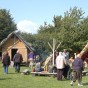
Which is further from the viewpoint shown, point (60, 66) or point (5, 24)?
point (5, 24)

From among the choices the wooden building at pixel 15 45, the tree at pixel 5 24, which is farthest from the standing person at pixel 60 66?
the tree at pixel 5 24

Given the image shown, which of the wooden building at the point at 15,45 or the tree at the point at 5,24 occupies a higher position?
the tree at the point at 5,24

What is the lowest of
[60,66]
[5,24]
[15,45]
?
[60,66]

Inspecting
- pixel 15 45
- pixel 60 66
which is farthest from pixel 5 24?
pixel 60 66

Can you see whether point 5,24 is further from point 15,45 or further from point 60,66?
point 60,66

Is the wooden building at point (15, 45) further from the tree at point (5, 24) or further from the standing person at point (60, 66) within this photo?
the standing person at point (60, 66)

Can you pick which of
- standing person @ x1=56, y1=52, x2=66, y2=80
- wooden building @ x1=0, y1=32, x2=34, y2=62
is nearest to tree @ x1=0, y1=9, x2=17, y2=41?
wooden building @ x1=0, y1=32, x2=34, y2=62

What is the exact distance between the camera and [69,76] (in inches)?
920

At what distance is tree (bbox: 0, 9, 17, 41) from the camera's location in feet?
232

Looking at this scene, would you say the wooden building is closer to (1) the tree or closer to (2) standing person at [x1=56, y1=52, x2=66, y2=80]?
(1) the tree

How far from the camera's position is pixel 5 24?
72.8m

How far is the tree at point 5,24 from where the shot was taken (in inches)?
2785

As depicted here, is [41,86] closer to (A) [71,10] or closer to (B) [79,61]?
(B) [79,61]

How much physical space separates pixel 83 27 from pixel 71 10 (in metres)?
3.10
